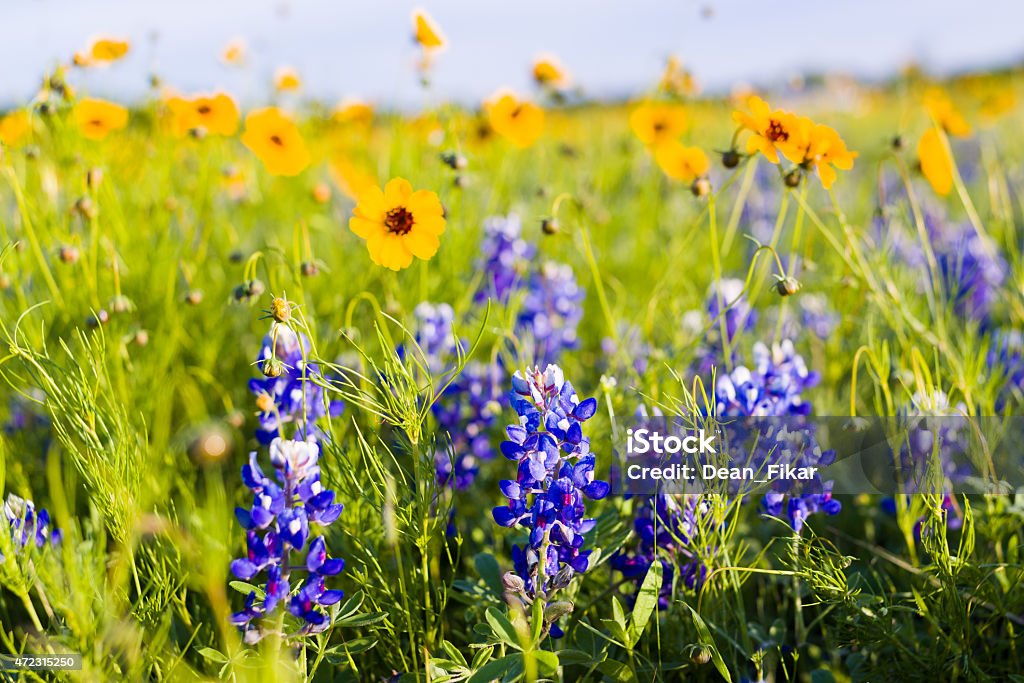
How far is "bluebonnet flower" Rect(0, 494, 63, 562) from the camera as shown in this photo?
1166 millimetres

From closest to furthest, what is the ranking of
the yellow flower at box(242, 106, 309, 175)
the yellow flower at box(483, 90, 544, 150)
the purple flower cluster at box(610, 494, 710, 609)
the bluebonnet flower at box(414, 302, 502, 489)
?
the purple flower cluster at box(610, 494, 710, 609) → the bluebonnet flower at box(414, 302, 502, 489) → the yellow flower at box(242, 106, 309, 175) → the yellow flower at box(483, 90, 544, 150)

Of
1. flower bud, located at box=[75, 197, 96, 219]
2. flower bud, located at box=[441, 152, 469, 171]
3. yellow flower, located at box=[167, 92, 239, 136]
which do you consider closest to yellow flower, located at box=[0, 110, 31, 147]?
yellow flower, located at box=[167, 92, 239, 136]

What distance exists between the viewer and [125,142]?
11.0 feet

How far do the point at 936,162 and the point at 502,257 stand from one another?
1.21m

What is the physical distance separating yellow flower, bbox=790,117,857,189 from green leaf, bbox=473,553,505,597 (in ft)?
3.27

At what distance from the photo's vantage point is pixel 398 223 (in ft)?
5.13

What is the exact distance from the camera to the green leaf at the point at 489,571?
1.37 meters

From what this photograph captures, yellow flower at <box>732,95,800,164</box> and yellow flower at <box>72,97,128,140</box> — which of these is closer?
yellow flower at <box>732,95,800,164</box>

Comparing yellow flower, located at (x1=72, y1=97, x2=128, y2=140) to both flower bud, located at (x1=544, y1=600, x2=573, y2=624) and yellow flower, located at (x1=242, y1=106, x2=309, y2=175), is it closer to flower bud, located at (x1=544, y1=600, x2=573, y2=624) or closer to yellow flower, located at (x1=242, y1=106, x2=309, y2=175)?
yellow flower, located at (x1=242, y1=106, x2=309, y2=175)

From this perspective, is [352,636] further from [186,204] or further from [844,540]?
[186,204]

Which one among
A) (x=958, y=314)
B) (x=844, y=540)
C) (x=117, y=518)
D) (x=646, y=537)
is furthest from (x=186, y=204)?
(x=958, y=314)

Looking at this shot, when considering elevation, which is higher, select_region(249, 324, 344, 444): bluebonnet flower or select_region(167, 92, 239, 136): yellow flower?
select_region(167, 92, 239, 136): yellow flower

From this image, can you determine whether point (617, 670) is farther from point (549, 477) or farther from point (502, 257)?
point (502, 257)

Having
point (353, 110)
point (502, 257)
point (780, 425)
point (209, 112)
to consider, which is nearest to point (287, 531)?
point (780, 425)
